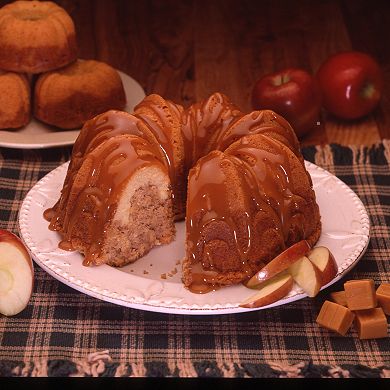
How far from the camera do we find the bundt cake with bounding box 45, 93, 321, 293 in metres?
2.23

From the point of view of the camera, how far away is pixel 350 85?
10.7ft

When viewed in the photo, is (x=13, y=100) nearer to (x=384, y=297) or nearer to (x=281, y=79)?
(x=281, y=79)

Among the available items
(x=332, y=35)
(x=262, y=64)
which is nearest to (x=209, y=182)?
(x=262, y=64)

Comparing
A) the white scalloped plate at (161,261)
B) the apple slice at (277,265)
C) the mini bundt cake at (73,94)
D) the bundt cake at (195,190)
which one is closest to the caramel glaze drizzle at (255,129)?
the bundt cake at (195,190)

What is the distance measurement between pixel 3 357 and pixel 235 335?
0.56 metres

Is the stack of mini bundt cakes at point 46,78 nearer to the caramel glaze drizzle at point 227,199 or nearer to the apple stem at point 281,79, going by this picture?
the apple stem at point 281,79

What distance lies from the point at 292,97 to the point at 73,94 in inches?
30.2

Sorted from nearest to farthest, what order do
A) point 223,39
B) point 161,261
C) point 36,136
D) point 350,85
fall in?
1. point 161,261
2. point 36,136
3. point 350,85
4. point 223,39

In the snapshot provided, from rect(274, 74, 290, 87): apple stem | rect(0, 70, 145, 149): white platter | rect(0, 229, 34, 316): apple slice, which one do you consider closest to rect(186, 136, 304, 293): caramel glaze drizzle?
rect(0, 229, 34, 316): apple slice

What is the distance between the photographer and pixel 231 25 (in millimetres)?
3984

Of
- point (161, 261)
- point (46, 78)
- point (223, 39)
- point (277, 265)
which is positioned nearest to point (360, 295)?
point (277, 265)

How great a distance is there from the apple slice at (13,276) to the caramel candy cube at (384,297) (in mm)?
882

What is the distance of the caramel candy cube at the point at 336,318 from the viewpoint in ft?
7.09

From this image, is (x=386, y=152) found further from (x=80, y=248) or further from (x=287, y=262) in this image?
(x=80, y=248)
